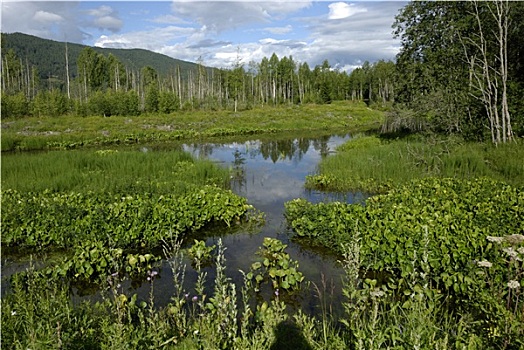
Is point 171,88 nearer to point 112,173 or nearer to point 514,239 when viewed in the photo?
point 112,173

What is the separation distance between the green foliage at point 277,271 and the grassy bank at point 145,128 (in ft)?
80.3

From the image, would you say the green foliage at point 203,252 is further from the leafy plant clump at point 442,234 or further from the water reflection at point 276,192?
the leafy plant clump at point 442,234

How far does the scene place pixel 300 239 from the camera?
370 inches

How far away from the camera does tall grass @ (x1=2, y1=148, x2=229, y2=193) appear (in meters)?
11.6

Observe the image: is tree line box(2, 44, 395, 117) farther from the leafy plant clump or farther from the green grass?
the leafy plant clump

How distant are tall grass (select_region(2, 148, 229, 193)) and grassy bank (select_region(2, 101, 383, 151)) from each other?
12.8 metres

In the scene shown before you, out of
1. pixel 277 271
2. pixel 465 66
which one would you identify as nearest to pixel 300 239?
pixel 277 271

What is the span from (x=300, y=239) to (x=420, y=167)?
24.0 ft

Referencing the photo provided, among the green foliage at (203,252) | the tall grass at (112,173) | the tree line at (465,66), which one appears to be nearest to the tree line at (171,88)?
the tree line at (465,66)

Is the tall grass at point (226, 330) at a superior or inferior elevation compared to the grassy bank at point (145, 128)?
inferior

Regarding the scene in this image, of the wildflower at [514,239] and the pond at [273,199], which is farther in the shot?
the pond at [273,199]

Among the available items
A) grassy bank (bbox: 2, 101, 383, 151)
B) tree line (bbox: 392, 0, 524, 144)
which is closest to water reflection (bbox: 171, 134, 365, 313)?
grassy bank (bbox: 2, 101, 383, 151)

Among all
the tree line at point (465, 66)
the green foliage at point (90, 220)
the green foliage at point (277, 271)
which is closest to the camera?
the green foliage at point (277, 271)

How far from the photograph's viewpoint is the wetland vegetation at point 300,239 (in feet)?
13.3
